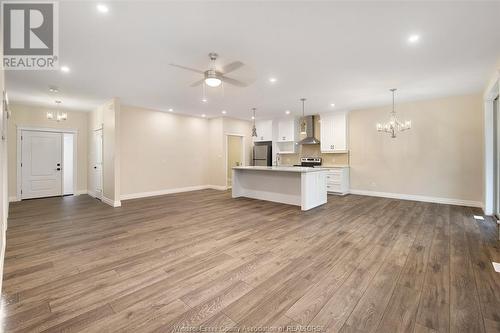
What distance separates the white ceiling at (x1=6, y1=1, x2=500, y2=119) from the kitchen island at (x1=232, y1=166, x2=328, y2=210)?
1.95 meters

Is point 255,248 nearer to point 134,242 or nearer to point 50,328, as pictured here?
point 134,242

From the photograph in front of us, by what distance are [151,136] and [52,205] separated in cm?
310

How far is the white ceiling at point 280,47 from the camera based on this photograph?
2.36m

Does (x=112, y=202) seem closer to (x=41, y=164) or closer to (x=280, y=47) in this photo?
(x=41, y=164)

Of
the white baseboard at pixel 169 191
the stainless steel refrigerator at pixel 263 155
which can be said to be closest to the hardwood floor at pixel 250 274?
the white baseboard at pixel 169 191

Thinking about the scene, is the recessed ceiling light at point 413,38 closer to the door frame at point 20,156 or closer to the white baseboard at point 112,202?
the white baseboard at point 112,202

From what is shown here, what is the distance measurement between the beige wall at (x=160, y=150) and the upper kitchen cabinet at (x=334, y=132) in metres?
4.35

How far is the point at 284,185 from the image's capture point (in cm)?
584

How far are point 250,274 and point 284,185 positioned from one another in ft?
11.9

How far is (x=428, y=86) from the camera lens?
4785 millimetres

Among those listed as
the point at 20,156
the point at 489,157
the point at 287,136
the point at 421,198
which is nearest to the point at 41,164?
the point at 20,156

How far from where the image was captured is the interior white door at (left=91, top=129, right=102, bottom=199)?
21.7 ft

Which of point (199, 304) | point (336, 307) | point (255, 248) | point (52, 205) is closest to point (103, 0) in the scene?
point (199, 304)

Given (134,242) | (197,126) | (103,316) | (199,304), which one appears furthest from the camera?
(197,126)
